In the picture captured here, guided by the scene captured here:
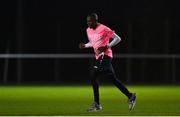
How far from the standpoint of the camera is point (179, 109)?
15.4m

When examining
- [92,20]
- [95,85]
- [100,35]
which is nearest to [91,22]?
[92,20]

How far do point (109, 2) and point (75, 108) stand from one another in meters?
15.8

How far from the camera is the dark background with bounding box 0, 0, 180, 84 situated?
99.2ft

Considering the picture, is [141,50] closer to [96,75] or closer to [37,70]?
[37,70]

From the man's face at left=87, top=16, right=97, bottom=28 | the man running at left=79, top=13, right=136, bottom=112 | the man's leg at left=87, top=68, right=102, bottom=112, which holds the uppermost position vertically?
the man's face at left=87, top=16, right=97, bottom=28

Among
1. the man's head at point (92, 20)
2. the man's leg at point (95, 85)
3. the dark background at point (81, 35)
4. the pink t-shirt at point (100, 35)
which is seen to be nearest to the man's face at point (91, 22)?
the man's head at point (92, 20)

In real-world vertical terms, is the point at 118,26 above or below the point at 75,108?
above

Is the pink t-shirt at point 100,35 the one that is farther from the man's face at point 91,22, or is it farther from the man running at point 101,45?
the man's face at point 91,22

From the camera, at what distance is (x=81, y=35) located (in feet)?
100

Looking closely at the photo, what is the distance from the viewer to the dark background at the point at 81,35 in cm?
3025

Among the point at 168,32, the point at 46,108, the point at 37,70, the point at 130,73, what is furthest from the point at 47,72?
the point at 46,108

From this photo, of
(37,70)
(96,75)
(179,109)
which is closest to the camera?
(96,75)

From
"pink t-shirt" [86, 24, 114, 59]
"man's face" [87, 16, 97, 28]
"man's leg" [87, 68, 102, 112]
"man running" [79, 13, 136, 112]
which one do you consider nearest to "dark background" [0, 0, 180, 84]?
"man's leg" [87, 68, 102, 112]

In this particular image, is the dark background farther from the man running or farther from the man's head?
the man's head
